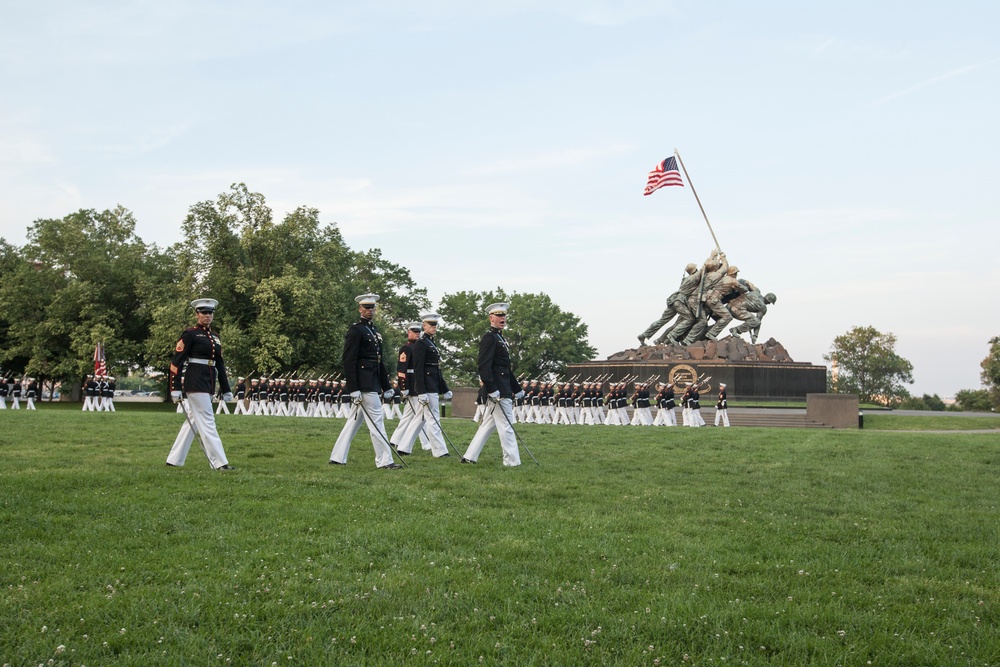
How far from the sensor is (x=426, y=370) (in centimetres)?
1434

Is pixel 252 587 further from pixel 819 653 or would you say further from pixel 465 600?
pixel 819 653

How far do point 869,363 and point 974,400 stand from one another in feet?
72.8

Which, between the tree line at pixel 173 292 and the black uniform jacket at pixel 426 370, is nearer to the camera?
the black uniform jacket at pixel 426 370

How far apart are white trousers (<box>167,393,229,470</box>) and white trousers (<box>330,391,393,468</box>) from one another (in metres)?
1.48

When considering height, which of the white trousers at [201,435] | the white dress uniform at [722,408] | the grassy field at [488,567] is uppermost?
the white dress uniform at [722,408]

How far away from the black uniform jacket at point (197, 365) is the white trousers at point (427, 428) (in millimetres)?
3239

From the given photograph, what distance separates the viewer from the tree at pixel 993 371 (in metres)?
53.6

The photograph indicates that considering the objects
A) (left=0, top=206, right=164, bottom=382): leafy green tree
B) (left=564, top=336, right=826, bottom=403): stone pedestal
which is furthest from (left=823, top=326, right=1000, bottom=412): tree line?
(left=0, top=206, right=164, bottom=382): leafy green tree

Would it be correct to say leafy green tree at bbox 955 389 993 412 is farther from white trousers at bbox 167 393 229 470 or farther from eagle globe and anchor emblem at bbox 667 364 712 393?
white trousers at bbox 167 393 229 470

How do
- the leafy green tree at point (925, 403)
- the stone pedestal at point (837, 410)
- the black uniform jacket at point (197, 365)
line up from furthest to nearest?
1. the leafy green tree at point (925, 403)
2. the stone pedestal at point (837, 410)
3. the black uniform jacket at point (197, 365)

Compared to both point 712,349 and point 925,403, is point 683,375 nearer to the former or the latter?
point 712,349

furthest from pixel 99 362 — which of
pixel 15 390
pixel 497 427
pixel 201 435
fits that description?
pixel 497 427

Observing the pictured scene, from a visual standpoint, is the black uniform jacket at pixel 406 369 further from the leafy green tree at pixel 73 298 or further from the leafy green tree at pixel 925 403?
the leafy green tree at pixel 925 403

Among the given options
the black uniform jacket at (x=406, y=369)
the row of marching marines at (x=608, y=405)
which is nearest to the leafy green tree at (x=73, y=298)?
the row of marching marines at (x=608, y=405)
